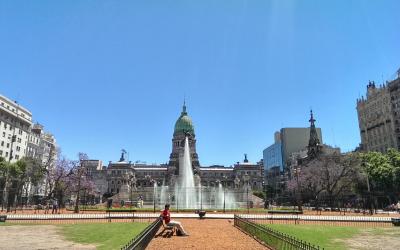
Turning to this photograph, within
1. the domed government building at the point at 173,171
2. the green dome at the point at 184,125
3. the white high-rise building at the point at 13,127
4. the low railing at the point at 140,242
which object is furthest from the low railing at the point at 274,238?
the green dome at the point at 184,125

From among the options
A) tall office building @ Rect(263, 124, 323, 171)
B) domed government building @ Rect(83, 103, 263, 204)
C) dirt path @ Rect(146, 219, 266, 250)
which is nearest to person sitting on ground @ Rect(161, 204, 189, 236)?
dirt path @ Rect(146, 219, 266, 250)

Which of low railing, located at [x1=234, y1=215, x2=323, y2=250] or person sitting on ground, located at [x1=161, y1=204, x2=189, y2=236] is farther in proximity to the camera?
person sitting on ground, located at [x1=161, y1=204, x2=189, y2=236]

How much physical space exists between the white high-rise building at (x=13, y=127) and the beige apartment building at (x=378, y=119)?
97548 millimetres

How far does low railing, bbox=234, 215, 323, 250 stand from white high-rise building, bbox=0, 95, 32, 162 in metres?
76.0

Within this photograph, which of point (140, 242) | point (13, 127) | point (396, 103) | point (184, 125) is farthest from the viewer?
point (184, 125)

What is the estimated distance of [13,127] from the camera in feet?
302

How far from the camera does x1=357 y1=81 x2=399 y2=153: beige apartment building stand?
106 m

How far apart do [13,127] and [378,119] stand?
4282 inches

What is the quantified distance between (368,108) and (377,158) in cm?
5140

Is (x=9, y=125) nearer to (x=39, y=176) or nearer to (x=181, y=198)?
(x=39, y=176)

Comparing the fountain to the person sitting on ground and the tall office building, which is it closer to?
the person sitting on ground

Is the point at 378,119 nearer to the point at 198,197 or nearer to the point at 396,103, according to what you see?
the point at 396,103

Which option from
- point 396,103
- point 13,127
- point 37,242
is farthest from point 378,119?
point 37,242

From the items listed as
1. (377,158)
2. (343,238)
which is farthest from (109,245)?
(377,158)
